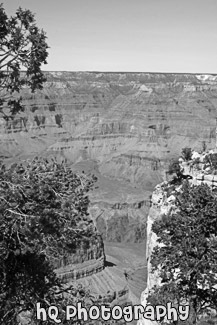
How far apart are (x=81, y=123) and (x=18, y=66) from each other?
131 m

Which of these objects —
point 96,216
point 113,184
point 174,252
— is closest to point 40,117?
point 113,184

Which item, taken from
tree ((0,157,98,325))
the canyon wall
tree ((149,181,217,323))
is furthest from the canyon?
tree ((0,157,98,325))

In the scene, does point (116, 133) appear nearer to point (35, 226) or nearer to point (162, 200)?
point (162, 200)

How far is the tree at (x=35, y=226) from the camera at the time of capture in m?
8.01

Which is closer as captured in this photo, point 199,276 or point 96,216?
point 199,276

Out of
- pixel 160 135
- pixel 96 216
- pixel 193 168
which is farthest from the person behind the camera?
pixel 160 135

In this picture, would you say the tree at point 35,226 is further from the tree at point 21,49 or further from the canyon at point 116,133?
the canyon at point 116,133

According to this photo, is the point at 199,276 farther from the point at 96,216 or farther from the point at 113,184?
the point at 113,184

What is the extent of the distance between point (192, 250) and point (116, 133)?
114455 mm

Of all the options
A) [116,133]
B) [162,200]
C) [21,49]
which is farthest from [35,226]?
[116,133]

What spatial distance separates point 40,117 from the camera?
134500 mm

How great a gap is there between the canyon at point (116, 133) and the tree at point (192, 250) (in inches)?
1889

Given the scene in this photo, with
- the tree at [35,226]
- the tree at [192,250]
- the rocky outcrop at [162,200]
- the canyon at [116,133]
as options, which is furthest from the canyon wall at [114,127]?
the tree at [35,226]

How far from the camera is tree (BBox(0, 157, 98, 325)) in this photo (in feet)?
26.3
